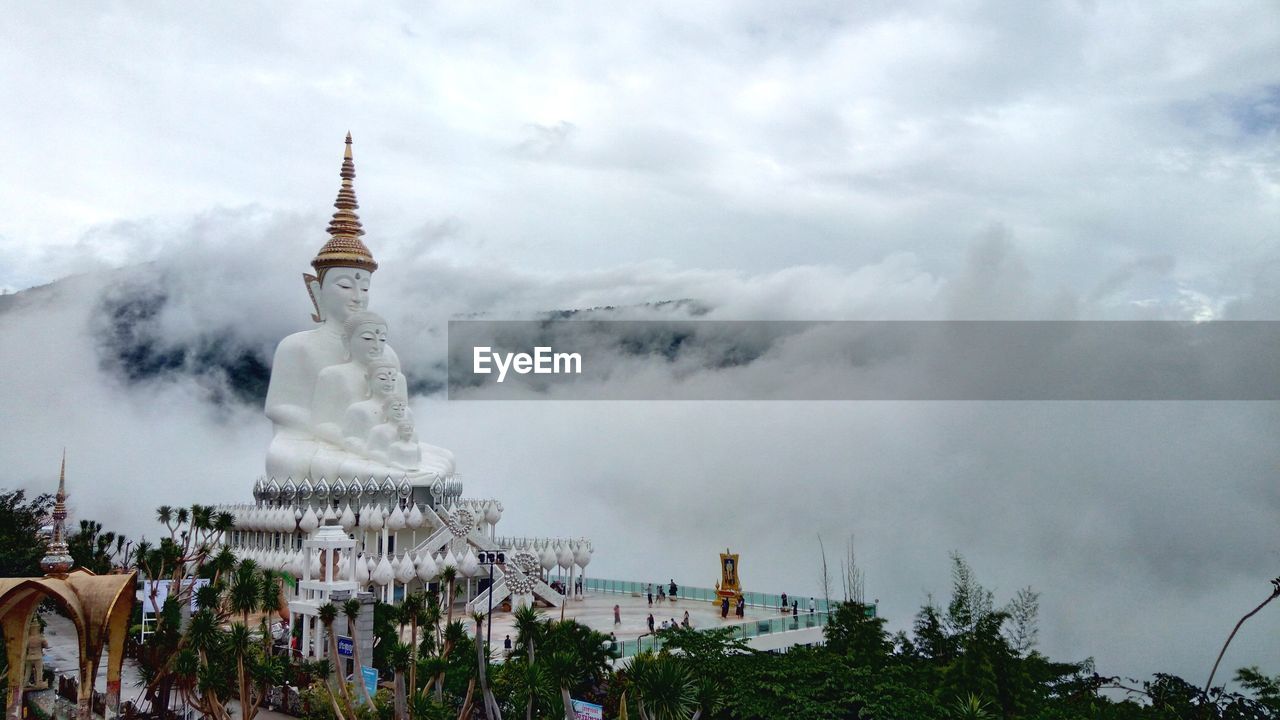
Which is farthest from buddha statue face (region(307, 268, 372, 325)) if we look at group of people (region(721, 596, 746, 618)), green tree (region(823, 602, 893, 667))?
green tree (region(823, 602, 893, 667))

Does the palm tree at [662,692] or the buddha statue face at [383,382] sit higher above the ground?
the buddha statue face at [383,382]

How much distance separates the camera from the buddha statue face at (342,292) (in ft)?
151

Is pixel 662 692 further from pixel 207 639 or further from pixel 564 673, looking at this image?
pixel 207 639

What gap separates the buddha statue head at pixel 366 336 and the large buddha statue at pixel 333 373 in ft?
0.15

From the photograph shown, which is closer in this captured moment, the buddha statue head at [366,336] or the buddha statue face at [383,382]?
the buddha statue face at [383,382]

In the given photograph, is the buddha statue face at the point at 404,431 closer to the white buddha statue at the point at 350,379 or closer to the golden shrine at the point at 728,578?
the white buddha statue at the point at 350,379

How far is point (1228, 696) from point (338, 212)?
133ft

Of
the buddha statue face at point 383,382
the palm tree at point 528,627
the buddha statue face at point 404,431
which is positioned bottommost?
the palm tree at point 528,627

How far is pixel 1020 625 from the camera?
90.3 ft

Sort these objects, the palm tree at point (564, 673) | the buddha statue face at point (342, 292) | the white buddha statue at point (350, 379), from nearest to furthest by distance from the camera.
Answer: the palm tree at point (564, 673)
the white buddha statue at point (350, 379)
the buddha statue face at point (342, 292)

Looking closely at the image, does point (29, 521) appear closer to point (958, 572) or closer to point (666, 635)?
point (666, 635)

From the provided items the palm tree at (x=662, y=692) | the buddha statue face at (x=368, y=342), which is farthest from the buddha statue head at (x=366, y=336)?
the palm tree at (x=662, y=692)

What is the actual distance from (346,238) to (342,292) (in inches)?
110

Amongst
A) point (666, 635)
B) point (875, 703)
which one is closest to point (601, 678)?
point (666, 635)
